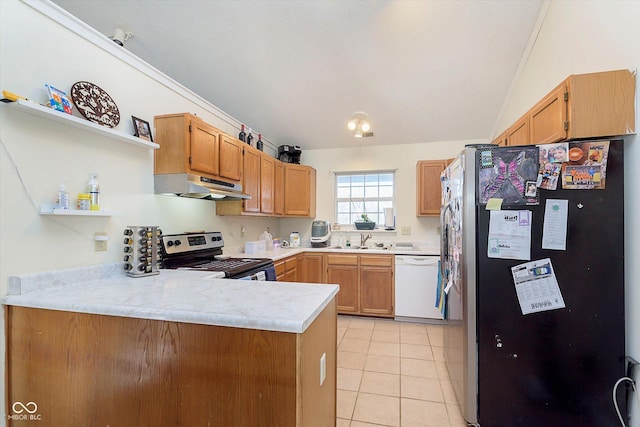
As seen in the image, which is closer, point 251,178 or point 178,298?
point 178,298

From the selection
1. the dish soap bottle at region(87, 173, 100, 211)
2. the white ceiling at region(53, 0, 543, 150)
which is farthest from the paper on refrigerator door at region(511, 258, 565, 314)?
the dish soap bottle at region(87, 173, 100, 211)

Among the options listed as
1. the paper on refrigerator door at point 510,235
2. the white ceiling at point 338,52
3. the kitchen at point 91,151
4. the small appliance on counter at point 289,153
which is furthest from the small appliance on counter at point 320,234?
the paper on refrigerator door at point 510,235

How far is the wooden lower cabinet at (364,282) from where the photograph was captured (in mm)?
3604

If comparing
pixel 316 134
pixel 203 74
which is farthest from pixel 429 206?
pixel 203 74

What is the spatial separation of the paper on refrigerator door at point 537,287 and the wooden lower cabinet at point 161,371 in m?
1.13

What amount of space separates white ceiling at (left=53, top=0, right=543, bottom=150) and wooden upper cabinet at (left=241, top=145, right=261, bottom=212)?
0.72 metres

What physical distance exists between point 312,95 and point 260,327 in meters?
3.07

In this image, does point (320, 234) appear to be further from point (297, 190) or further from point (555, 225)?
point (555, 225)

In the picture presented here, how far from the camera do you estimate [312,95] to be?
3361 millimetres

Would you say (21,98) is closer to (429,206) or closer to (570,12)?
(570,12)

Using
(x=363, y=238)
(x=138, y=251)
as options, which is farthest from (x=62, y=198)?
(x=363, y=238)

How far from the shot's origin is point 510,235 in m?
1.58

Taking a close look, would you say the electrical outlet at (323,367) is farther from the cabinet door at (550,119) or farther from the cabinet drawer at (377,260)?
the cabinet drawer at (377,260)

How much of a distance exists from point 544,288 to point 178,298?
6.20 feet
